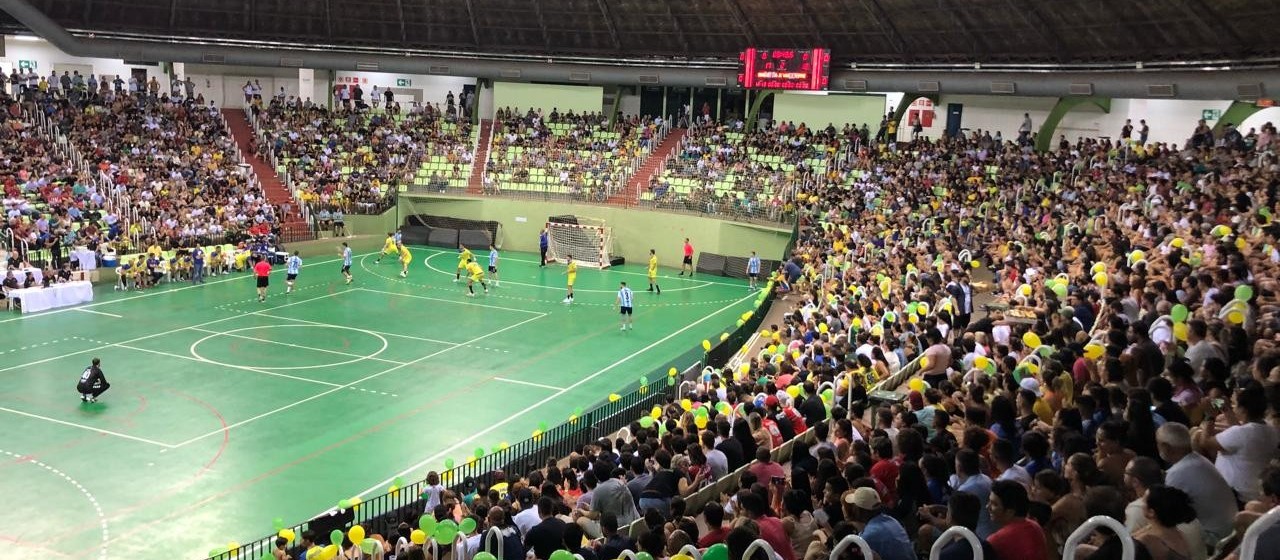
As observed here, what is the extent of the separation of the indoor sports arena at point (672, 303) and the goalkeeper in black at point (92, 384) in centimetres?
6

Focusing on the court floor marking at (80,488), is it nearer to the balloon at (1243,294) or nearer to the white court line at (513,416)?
the white court line at (513,416)

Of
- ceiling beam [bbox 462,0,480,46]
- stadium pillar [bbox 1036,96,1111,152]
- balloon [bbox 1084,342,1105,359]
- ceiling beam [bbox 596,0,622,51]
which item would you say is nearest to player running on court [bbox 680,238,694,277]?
ceiling beam [bbox 596,0,622,51]

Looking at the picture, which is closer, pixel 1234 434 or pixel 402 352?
pixel 1234 434

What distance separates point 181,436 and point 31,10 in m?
30.4

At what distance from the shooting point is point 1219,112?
38.8 metres

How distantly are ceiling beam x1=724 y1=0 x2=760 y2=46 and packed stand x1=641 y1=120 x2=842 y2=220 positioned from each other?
5300mm

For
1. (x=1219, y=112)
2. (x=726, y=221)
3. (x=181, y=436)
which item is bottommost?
(x=181, y=436)

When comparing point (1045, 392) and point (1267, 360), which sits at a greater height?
point (1267, 360)

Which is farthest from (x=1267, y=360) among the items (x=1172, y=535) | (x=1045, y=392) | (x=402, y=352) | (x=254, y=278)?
(x=254, y=278)

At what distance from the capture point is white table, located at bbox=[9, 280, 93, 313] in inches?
1188

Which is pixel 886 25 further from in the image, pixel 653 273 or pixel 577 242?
pixel 577 242

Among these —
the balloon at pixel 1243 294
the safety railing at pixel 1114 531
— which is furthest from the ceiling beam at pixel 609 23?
the safety railing at pixel 1114 531

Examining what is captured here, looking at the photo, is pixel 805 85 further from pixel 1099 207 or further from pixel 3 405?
pixel 3 405

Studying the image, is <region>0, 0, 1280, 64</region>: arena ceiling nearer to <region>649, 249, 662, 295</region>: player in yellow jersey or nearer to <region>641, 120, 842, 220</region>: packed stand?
<region>641, 120, 842, 220</region>: packed stand
